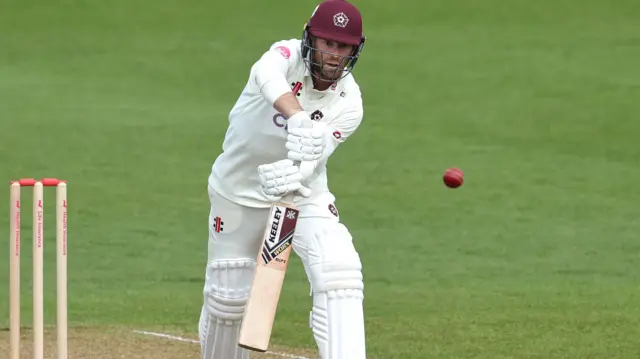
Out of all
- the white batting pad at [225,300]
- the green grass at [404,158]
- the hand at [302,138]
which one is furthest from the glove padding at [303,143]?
the green grass at [404,158]

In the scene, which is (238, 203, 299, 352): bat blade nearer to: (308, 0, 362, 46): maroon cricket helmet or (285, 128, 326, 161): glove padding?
(285, 128, 326, 161): glove padding

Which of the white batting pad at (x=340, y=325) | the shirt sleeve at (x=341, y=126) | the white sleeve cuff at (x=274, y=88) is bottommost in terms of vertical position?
the white batting pad at (x=340, y=325)

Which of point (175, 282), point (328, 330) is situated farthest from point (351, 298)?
point (175, 282)

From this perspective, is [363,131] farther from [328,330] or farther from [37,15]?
[328,330]

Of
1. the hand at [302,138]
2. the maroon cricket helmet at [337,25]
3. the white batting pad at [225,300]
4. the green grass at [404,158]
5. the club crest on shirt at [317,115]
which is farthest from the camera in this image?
the green grass at [404,158]

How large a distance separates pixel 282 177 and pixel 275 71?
0.47 meters

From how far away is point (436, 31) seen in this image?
576 inches

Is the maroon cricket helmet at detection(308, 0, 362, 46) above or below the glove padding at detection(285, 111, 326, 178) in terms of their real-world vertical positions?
above

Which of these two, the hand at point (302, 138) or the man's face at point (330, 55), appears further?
the man's face at point (330, 55)

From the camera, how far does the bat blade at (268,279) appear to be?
191 inches

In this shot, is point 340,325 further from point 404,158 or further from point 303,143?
point 404,158

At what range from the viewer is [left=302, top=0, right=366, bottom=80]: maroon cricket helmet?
5.06 m

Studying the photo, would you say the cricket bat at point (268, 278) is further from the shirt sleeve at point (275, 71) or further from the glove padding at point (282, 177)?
the shirt sleeve at point (275, 71)

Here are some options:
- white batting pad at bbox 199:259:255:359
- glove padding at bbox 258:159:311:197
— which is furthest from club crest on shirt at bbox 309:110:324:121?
white batting pad at bbox 199:259:255:359
